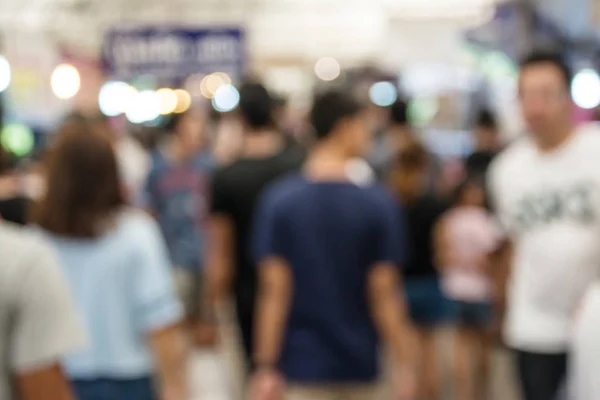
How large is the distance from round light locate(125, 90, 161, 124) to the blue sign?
13016mm

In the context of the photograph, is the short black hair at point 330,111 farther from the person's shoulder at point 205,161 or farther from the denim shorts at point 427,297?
the person's shoulder at point 205,161

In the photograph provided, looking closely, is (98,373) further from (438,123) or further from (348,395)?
(438,123)

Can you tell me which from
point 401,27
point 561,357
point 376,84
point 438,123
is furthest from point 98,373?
point 376,84

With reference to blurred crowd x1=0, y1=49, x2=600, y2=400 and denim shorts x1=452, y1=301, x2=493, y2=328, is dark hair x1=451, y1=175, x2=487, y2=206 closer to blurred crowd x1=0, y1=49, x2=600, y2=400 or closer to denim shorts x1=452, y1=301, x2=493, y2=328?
denim shorts x1=452, y1=301, x2=493, y2=328

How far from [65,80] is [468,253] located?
28.2 ft

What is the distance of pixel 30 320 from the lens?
7.25 ft

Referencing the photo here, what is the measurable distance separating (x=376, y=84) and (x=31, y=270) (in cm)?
1311

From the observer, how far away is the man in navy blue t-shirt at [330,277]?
368cm

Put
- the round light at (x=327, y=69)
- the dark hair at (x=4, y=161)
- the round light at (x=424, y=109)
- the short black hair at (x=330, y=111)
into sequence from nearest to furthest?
the dark hair at (x=4, y=161) → the short black hair at (x=330, y=111) → the round light at (x=424, y=109) → the round light at (x=327, y=69)

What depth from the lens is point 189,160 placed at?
7578 mm

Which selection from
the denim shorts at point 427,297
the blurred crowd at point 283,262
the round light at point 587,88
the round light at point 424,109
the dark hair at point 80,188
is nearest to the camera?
the blurred crowd at point 283,262

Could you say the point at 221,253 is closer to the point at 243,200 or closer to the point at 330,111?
the point at 243,200

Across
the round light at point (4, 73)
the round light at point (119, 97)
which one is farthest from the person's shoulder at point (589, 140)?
the round light at point (119, 97)

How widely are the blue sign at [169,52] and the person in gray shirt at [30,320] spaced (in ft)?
24.0
